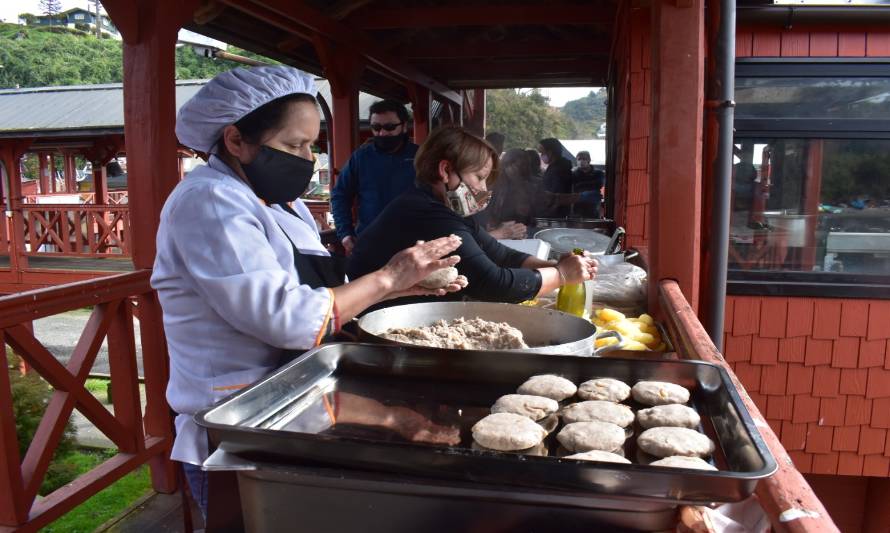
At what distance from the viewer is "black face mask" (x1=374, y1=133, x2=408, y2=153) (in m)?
5.11

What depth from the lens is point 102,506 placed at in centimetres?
791

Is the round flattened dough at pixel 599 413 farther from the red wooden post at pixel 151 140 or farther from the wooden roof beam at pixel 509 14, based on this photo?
the wooden roof beam at pixel 509 14

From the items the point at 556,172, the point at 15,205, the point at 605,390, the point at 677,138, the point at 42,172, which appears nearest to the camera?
the point at 605,390

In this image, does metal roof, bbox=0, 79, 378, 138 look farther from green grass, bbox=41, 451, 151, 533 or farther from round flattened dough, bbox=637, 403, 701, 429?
round flattened dough, bbox=637, 403, 701, 429

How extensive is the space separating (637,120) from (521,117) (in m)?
44.9

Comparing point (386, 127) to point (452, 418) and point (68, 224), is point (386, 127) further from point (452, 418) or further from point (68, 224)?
point (68, 224)

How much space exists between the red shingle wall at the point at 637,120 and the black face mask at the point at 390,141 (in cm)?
187

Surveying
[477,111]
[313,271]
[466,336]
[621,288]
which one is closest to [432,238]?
[466,336]

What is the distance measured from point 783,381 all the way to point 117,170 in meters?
24.6

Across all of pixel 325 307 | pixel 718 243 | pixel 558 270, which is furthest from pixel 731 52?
pixel 325 307

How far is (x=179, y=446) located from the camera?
64.7 inches

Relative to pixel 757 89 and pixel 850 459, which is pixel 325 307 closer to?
pixel 757 89

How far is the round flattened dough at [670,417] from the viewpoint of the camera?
3.97 feet

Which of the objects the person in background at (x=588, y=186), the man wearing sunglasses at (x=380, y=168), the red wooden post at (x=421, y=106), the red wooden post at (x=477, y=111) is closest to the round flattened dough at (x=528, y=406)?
the man wearing sunglasses at (x=380, y=168)
